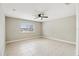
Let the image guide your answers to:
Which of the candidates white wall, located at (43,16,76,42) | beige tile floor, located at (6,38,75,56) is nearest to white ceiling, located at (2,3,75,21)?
white wall, located at (43,16,76,42)

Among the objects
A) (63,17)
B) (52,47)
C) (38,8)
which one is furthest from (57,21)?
(52,47)

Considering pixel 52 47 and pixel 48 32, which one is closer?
pixel 48 32

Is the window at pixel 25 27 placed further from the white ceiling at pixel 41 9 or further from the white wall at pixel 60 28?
the white wall at pixel 60 28

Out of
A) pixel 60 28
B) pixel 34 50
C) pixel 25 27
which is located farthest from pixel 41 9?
pixel 34 50

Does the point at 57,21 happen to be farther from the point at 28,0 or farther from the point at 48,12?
the point at 28,0

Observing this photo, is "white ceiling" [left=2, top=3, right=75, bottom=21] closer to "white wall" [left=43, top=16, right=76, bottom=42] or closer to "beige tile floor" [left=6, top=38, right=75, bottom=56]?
"white wall" [left=43, top=16, right=76, bottom=42]

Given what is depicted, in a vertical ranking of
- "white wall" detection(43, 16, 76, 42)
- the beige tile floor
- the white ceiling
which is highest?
the white ceiling

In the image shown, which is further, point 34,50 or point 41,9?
point 34,50

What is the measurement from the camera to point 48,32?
1.57m

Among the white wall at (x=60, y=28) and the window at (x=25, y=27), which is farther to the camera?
the white wall at (x=60, y=28)

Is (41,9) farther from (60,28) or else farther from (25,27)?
(60,28)

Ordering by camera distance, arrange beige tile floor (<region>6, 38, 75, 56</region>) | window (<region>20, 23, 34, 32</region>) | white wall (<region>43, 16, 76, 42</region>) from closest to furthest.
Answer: window (<region>20, 23, 34, 32</region>) < beige tile floor (<region>6, 38, 75, 56</region>) < white wall (<region>43, 16, 76, 42</region>)

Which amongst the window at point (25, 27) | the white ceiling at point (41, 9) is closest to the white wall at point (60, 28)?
the white ceiling at point (41, 9)

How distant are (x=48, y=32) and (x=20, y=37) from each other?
59 centimetres
